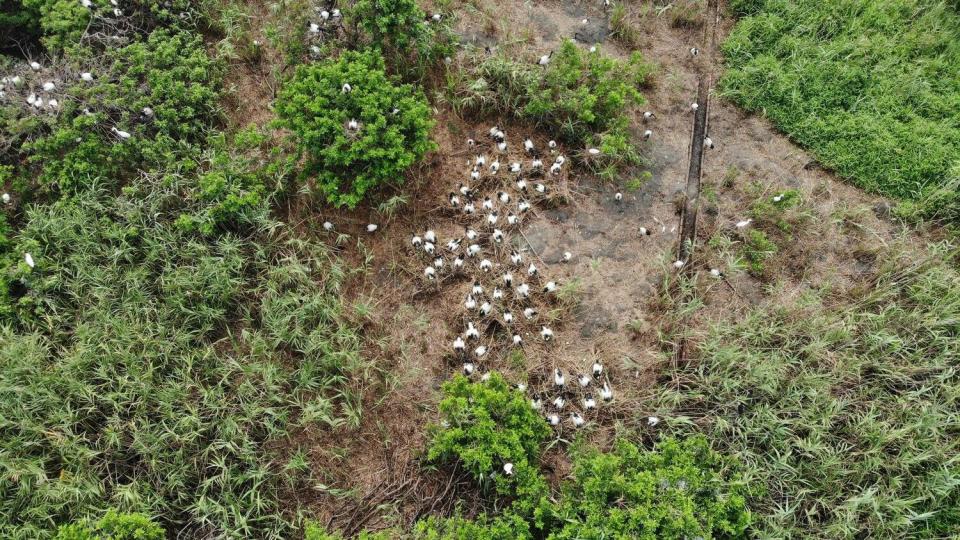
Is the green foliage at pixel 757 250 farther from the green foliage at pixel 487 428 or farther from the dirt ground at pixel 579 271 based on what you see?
the green foliage at pixel 487 428

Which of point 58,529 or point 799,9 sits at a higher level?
point 799,9

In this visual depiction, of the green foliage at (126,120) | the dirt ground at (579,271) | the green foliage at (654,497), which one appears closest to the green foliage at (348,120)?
the dirt ground at (579,271)

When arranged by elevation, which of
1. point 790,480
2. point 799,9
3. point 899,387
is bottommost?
point 790,480

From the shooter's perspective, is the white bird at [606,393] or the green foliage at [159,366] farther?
the white bird at [606,393]

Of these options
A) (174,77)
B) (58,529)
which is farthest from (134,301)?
(174,77)

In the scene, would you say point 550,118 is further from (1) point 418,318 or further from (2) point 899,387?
(2) point 899,387

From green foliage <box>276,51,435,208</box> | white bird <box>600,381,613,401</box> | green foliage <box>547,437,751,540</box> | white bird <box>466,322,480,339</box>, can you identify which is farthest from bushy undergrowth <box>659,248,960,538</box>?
green foliage <box>276,51,435,208</box>

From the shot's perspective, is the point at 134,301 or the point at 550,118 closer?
the point at 134,301
